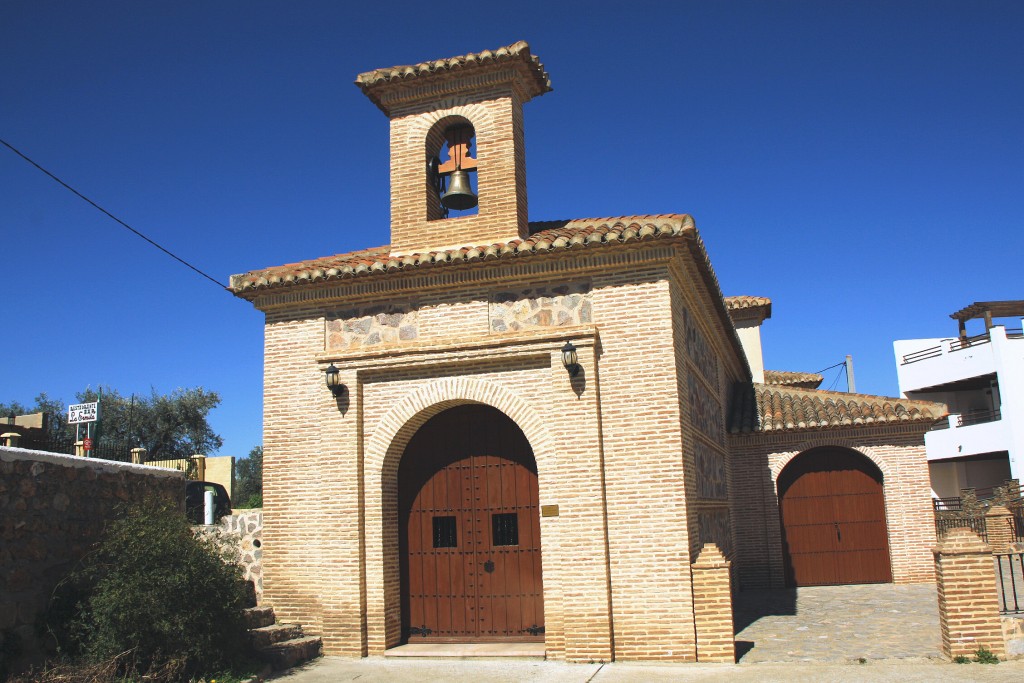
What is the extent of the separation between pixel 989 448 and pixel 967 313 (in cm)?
544

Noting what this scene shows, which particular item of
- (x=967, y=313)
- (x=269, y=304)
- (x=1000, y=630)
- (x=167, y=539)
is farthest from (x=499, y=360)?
(x=967, y=313)

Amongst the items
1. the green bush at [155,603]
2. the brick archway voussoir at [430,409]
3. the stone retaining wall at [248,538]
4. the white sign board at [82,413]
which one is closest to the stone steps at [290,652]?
the green bush at [155,603]

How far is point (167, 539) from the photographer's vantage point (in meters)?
8.48

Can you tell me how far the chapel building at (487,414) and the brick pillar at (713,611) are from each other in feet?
0.09

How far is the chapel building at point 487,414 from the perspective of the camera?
30.4 feet

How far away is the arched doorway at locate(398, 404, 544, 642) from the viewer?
1021cm

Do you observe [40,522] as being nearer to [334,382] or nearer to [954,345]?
[334,382]

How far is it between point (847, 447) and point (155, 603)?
13035mm

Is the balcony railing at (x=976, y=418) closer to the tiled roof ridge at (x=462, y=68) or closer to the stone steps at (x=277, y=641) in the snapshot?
the tiled roof ridge at (x=462, y=68)

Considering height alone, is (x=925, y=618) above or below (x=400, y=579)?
below

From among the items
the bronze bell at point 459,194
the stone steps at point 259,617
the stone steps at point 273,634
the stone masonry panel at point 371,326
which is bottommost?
the stone steps at point 273,634

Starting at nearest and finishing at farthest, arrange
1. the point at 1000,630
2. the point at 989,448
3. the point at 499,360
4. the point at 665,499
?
the point at 1000,630, the point at 665,499, the point at 499,360, the point at 989,448

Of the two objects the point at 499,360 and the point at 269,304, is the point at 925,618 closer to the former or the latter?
the point at 499,360

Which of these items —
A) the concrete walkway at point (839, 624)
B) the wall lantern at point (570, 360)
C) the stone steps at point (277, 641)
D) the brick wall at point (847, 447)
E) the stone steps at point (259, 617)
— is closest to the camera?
the concrete walkway at point (839, 624)
